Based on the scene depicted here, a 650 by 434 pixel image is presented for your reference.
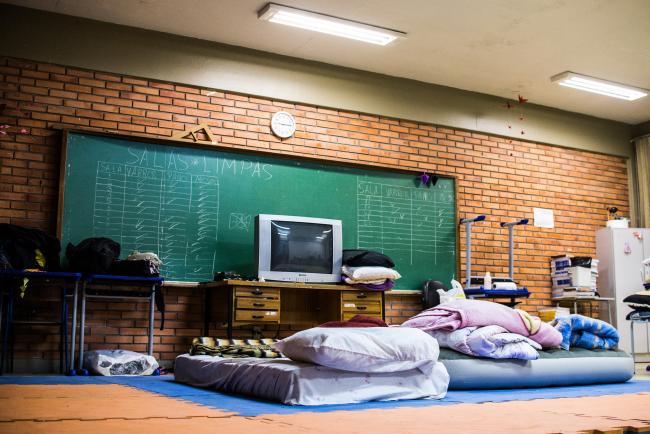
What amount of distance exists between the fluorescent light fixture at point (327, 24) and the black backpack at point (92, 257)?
252 cm

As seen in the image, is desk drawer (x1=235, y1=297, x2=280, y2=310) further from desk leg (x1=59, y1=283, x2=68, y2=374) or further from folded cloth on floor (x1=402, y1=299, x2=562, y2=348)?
folded cloth on floor (x1=402, y1=299, x2=562, y2=348)

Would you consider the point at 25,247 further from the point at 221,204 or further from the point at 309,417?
the point at 309,417

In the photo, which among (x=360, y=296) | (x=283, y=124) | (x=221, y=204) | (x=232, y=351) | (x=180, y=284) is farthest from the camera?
(x=283, y=124)

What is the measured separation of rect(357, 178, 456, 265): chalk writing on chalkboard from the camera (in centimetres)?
768

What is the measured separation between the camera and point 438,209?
816cm

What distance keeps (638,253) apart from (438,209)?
287 cm

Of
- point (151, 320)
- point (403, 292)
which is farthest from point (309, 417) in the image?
point (403, 292)

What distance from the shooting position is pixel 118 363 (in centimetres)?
568

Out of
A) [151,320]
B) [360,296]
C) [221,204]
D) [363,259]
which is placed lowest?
[151,320]

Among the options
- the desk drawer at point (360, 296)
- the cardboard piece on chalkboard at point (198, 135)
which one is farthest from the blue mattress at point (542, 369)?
the cardboard piece on chalkboard at point (198, 135)

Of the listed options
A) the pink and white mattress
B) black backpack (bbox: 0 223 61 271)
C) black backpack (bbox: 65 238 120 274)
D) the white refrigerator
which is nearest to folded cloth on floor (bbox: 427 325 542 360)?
the pink and white mattress

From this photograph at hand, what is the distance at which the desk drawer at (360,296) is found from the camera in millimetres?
6718

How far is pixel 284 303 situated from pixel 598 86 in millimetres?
4624

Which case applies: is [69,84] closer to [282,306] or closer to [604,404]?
[282,306]
